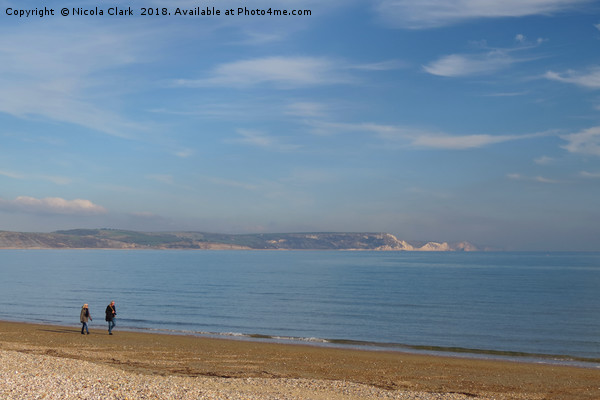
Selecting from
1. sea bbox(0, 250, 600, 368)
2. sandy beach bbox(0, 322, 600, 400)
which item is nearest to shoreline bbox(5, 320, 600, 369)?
sea bbox(0, 250, 600, 368)

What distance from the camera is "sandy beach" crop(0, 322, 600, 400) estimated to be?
1609cm

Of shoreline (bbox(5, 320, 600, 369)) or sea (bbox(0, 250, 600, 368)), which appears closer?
shoreline (bbox(5, 320, 600, 369))

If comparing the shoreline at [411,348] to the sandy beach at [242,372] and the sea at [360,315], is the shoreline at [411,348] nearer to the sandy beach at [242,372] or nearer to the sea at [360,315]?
the sea at [360,315]

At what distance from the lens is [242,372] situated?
23562 mm

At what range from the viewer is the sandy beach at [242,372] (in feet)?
52.8

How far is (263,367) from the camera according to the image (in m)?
25.2

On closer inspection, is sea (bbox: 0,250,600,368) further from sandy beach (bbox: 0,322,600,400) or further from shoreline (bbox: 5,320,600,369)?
sandy beach (bbox: 0,322,600,400)

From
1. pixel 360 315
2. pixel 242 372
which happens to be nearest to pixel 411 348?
pixel 360 315

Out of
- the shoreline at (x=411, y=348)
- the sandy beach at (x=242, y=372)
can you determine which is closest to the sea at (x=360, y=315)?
the shoreline at (x=411, y=348)

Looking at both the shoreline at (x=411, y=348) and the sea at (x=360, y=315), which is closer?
the shoreline at (x=411, y=348)

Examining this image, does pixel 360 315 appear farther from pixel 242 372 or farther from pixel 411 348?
pixel 242 372

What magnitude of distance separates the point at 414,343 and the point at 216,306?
26.8m

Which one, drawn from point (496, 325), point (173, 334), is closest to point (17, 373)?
point (173, 334)

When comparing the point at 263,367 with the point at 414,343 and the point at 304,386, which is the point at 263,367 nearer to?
the point at 304,386
